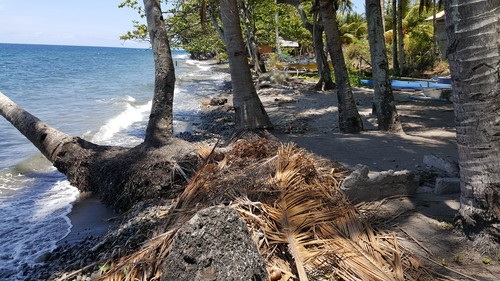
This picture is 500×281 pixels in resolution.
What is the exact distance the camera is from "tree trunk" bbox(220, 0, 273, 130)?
7.93m

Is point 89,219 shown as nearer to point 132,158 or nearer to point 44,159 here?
point 132,158

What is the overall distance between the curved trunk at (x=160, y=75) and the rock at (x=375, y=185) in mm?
4236

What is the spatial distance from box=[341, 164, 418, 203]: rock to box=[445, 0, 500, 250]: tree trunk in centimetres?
102

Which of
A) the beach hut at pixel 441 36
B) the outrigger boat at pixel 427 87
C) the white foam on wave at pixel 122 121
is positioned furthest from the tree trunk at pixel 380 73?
the beach hut at pixel 441 36

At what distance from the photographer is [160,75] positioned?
7.64 meters

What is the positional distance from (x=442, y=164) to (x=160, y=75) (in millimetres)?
5249

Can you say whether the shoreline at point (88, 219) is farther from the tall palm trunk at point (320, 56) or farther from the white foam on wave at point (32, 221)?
the tall palm trunk at point (320, 56)

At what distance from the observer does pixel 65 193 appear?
7402 millimetres

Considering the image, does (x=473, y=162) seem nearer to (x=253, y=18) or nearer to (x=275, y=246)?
(x=275, y=246)

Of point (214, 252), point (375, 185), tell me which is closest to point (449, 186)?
point (375, 185)

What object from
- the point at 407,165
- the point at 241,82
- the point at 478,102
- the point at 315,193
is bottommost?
the point at 407,165

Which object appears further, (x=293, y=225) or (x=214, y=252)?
(x=293, y=225)

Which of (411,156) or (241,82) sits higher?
(241,82)

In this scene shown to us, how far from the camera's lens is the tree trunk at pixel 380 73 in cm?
848
